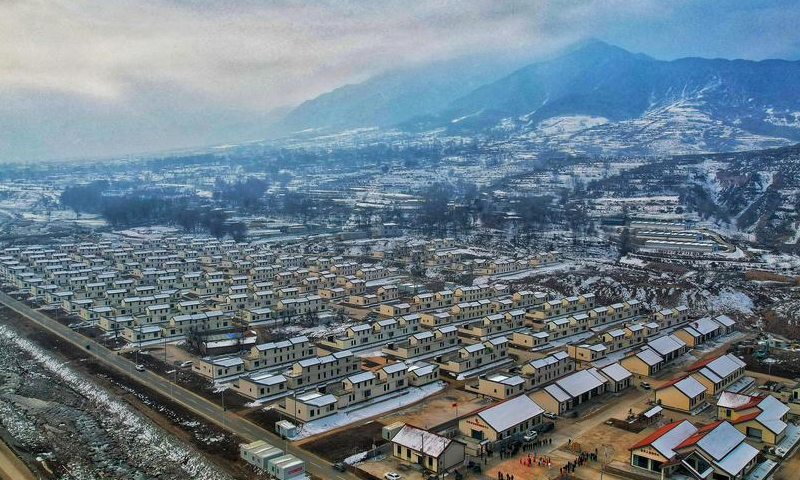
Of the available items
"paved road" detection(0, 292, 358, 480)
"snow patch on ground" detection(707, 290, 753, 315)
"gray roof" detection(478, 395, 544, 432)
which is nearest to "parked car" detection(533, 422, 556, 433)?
"gray roof" detection(478, 395, 544, 432)

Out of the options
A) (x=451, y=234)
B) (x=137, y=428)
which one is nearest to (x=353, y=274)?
(x=451, y=234)

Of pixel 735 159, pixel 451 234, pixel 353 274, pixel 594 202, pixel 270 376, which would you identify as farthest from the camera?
pixel 735 159

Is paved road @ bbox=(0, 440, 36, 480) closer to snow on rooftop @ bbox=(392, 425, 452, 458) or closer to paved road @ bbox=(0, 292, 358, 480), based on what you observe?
paved road @ bbox=(0, 292, 358, 480)

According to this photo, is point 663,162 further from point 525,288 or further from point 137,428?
point 137,428

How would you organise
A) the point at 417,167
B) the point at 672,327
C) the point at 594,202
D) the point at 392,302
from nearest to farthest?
the point at 672,327 → the point at 392,302 → the point at 594,202 → the point at 417,167

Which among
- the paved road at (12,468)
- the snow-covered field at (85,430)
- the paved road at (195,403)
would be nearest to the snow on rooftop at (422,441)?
the paved road at (195,403)

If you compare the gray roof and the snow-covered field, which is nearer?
the snow-covered field

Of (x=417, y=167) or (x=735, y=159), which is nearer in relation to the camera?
(x=735, y=159)

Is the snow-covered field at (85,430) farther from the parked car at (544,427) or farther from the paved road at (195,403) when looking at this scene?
the parked car at (544,427)
